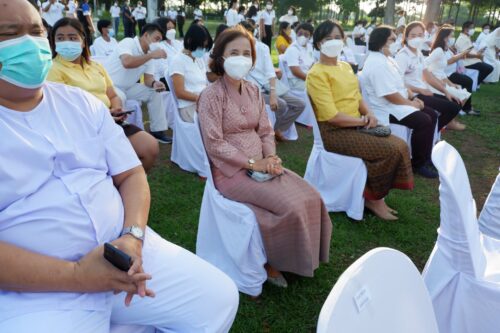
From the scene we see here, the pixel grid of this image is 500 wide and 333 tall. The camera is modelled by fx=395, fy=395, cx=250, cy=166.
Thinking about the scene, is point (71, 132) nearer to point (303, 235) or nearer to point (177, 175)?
point (303, 235)

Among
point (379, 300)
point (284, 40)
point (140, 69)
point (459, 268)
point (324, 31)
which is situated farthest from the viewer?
point (284, 40)

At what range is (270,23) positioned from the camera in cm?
1443

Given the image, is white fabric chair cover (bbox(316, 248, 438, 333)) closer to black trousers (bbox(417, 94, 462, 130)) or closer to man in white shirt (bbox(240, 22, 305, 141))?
man in white shirt (bbox(240, 22, 305, 141))

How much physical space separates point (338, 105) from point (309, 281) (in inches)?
59.2

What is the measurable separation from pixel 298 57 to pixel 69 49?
3559 mm

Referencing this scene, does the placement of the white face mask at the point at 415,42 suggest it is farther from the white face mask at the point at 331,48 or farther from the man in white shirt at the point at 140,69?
the man in white shirt at the point at 140,69

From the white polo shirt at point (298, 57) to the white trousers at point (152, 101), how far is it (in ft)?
6.42

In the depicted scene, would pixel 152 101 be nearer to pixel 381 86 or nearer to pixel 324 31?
pixel 324 31

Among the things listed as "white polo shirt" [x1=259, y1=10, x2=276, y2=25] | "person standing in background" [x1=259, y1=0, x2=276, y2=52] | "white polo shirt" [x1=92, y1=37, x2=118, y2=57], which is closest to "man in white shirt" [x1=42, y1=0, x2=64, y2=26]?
"white polo shirt" [x1=92, y1=37, x2=118, y2=57]

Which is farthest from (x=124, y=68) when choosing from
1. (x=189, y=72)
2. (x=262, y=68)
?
(x=262, y=68)

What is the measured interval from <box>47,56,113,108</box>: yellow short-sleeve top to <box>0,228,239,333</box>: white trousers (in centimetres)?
210

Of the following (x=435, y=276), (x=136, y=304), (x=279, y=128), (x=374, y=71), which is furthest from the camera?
(x=279, y=128)

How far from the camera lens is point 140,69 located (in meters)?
4.61

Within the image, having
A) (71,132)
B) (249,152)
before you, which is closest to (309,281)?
(249,152)
